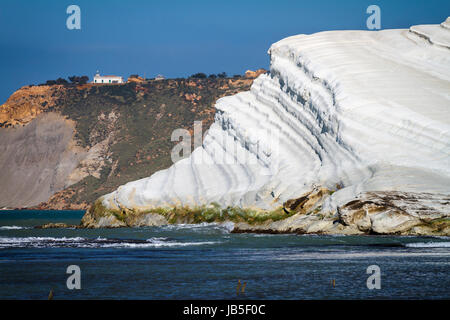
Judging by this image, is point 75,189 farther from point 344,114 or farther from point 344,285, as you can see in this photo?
point 344,285

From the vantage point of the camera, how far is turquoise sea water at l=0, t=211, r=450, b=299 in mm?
17172

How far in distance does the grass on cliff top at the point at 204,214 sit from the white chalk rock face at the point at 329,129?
1.74 feet

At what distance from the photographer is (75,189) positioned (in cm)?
11225

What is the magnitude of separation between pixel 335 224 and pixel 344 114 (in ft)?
35.7

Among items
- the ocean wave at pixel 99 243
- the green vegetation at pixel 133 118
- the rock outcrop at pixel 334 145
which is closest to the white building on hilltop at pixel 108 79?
the green vegetation at pixel 133 118

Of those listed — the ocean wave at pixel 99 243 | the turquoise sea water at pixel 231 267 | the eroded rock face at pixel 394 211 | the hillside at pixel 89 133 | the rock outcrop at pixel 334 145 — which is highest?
the hillside at pixel 89 133

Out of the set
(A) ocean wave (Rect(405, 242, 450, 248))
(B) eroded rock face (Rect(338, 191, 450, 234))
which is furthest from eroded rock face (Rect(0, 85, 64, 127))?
(A) ocean wave (Rect(405, 242, 450, 248))

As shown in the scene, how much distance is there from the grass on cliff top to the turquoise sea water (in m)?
7.27

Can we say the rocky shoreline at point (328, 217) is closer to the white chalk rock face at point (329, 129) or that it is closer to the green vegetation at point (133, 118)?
the white chalk rock face at point (329, 129)

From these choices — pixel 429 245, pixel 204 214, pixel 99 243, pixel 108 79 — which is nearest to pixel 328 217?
pixel 429 245

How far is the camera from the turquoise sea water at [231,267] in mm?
17172

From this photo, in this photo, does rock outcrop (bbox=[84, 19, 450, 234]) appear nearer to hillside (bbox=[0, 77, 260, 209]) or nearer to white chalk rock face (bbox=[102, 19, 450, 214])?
white chalk rock face (bbox=[102, 19, 450, 214])

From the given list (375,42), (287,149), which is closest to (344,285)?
(287,149)

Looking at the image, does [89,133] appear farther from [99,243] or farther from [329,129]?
[99,243]
